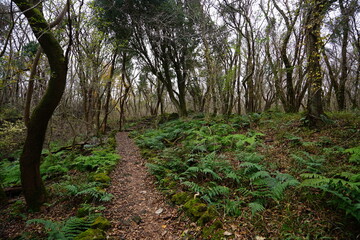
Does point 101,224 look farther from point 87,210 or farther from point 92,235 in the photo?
point 87,210

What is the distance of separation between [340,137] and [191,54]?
42.8 feet

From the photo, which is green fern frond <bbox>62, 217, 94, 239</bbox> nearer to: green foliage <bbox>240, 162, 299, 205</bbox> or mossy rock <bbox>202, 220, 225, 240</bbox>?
mossy rock <bbox>202, 220, 225, 240</bbox>

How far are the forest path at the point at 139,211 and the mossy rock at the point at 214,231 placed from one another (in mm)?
505

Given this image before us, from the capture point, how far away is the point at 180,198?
3.65m

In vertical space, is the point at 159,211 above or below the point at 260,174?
Answer: below

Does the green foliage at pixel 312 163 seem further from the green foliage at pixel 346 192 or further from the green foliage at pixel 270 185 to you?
the green foliage at pixel 346 192

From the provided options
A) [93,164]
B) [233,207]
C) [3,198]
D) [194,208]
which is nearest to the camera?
[233,207]

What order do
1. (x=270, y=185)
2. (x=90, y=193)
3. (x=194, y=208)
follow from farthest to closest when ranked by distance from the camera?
(x=90, y=193), (x=270, y=185), (x=194, y=208)

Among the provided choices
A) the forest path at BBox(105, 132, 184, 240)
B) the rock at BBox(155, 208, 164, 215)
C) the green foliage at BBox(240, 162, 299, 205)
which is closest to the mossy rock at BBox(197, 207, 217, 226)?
the forest path at BBox(105, 132, 184, 240)

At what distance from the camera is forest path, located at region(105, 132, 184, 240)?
9.82 ft

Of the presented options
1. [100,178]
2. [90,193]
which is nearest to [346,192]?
[90,193]

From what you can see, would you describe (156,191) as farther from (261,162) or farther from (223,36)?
(223,36)

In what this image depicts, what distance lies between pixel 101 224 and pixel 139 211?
847mm

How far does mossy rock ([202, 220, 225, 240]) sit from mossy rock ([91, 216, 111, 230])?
173cm
